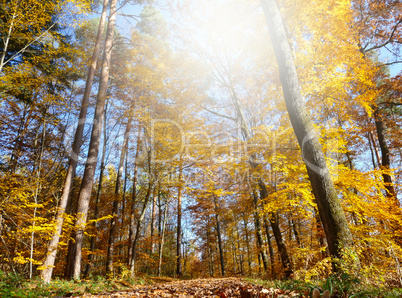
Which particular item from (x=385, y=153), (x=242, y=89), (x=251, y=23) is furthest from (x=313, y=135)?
(x=242, y=89)

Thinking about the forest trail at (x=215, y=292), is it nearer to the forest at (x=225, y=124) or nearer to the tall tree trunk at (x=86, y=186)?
the forest at (x=225, y=124)

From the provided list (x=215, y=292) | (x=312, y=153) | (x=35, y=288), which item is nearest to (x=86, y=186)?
(x=35, y=288)

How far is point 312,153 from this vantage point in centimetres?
394

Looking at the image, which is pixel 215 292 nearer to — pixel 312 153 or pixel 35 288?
pixel 312 153

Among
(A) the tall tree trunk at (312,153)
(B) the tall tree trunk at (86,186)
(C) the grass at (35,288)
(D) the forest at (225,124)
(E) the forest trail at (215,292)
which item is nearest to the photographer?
(E) the forest trail at (215,292)

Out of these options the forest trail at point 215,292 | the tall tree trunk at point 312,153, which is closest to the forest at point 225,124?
the tall tree trunk at point 312,153

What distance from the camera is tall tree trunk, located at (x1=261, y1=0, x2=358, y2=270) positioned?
3453mm

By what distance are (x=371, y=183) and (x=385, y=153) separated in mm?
5084

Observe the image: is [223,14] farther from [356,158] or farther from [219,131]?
[356,158]

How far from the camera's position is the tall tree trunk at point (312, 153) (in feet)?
11.3

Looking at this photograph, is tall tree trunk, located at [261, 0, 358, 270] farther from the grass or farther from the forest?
the grass

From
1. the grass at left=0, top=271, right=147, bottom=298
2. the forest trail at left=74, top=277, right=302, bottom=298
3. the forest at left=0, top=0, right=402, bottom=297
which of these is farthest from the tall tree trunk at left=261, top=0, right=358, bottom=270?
the grass at left=0, top=271, right=147, bottom=298

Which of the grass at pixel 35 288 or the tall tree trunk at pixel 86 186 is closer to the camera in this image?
the grass at pixel 35 288

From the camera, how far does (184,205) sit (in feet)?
58.9
